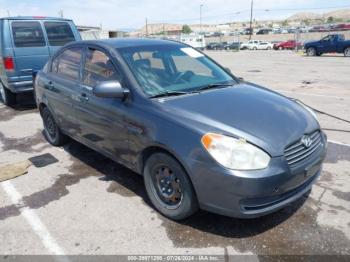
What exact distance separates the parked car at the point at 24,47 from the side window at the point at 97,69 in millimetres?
3620

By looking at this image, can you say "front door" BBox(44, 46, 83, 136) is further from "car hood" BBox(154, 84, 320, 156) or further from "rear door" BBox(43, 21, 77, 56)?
"rear door" BBox(43, 21, 77, 56)

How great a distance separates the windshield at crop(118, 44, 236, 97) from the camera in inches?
144

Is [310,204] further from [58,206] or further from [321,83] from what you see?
[321,83]

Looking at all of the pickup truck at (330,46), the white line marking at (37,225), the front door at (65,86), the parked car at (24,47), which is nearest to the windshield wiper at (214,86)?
the front door at (65,86)

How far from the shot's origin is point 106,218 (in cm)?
349

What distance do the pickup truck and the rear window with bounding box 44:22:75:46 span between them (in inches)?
862

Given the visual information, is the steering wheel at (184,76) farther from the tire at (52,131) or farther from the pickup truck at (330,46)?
the pickup truck at (330,46)

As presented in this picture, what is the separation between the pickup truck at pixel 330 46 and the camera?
2453 centimetres

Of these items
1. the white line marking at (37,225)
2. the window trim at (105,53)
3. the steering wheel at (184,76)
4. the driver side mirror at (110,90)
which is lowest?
the white line marking at (37,225)

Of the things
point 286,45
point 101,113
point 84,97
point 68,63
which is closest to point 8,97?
point 68,63

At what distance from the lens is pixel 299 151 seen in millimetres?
3020

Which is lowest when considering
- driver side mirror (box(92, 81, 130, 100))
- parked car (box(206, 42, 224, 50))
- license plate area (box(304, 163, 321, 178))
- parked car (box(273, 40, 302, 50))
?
parked car (box(206, 42, 224, 50))

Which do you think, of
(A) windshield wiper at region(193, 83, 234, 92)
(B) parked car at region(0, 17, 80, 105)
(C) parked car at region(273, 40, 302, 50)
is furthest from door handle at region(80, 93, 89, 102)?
(C) parked car at region(273, 40, 302, 50)

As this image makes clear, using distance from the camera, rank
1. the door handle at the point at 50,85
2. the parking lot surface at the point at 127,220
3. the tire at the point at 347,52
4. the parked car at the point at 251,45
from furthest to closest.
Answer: the parked car at the point at 251,45 < the tire at the point at 347,52 < the door handle at the point at 50,85 < the parking lot surface at the point at 127,220
